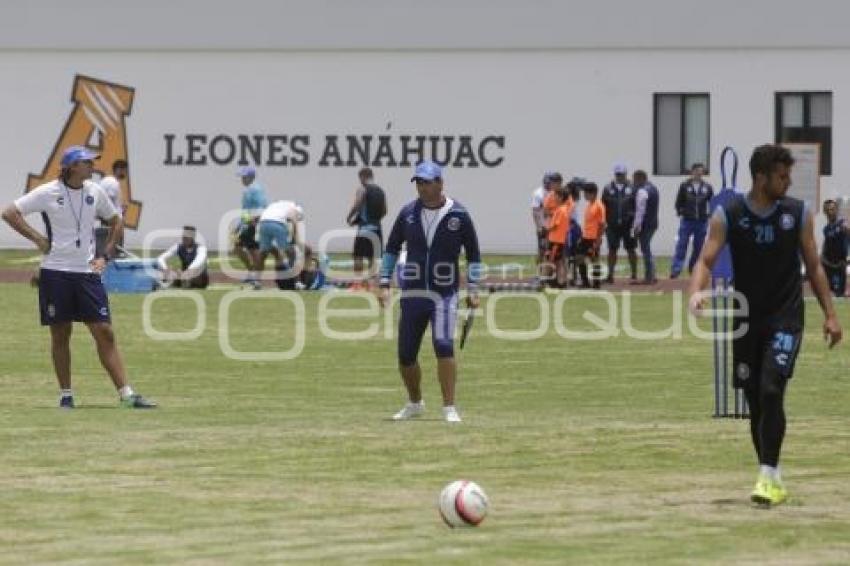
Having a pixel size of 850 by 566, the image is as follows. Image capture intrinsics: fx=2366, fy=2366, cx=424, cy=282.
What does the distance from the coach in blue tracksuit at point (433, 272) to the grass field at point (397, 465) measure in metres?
0.47

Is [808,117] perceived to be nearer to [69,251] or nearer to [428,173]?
[428,173]

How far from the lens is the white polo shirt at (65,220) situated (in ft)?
59.4

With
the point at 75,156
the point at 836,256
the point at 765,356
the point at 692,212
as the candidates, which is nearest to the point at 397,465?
the point at 765,356

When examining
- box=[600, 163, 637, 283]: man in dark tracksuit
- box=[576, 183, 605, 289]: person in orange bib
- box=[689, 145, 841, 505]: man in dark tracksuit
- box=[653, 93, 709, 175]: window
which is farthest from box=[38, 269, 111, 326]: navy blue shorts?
box=[653, 93, 709, 175]: window

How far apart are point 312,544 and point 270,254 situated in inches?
1032

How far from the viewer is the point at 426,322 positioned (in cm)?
1761

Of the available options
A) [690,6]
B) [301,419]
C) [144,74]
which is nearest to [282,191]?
[144,74]

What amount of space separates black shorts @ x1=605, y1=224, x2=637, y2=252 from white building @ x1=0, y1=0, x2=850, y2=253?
6.46 m

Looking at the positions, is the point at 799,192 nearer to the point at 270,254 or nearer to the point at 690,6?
the point at 690,6

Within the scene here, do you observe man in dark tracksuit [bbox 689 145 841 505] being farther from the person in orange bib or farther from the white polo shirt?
the person in orange bib

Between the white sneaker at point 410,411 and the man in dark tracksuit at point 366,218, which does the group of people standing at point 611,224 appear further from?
the white sneaker at point 410,411

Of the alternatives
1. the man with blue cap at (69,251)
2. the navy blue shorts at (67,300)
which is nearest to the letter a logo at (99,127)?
the man with blue cap at (69,251)

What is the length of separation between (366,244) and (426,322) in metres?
21.0

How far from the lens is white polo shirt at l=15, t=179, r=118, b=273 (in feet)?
59.4
